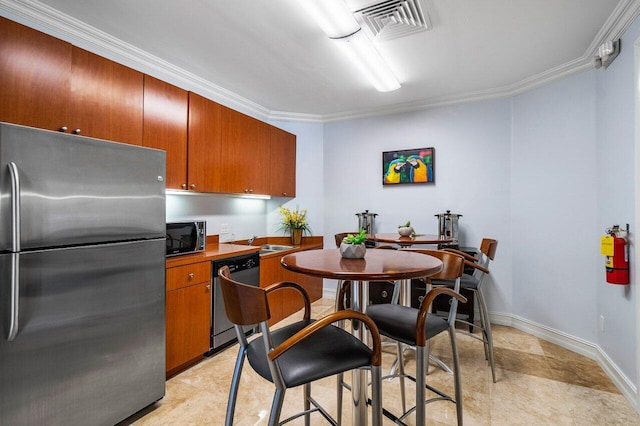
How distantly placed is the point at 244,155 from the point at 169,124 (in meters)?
0.95

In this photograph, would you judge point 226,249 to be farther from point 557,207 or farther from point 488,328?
point 557,207

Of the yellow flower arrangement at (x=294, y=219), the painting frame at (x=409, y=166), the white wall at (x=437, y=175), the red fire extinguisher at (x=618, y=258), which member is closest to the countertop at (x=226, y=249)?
the yellow flower arrangement at (x=294, y=219)

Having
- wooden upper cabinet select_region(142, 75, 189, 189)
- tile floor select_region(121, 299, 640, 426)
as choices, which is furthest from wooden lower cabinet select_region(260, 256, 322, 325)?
wooden upper cabinet select_region(142, 75, 189, 189)

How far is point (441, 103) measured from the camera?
3.83 m

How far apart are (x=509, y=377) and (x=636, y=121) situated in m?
2.01

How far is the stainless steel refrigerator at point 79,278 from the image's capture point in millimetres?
1395

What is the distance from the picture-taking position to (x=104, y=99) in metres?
2.18

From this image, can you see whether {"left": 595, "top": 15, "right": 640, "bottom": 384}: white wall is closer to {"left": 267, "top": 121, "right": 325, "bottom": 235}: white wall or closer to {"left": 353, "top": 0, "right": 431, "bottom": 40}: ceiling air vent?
{"left": 353, "top": 0, "right": 431, "bottom": 40}: ceiling air vent

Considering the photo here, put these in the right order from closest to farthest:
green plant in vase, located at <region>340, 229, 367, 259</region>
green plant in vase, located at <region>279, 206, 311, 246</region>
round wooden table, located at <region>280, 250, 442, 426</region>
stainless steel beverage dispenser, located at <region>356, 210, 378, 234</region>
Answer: round wooden table, located at <region>280, 250, 442, 426</region>, green plant in vase, located at <region>340, 229, 367, 259</region>, stainless steel beverage dispenser, located at <region>356, 210, 378, 234</region>, green plant in vase, located at <region>279, 206, 311, 246</region>

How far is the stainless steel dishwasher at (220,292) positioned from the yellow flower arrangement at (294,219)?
1.20 metres

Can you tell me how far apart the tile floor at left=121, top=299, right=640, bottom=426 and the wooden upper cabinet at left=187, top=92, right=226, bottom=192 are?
1.60 m

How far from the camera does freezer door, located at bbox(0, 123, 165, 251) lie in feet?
4.55

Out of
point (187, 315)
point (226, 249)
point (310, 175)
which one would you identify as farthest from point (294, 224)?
point (187, 315)

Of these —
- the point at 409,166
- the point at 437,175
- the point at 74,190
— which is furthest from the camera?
the point at 409,166
